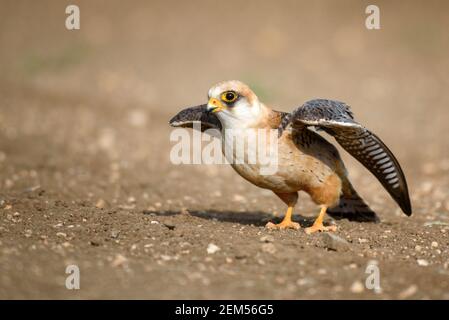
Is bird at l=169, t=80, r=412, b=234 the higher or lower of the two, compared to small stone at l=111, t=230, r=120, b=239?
higher

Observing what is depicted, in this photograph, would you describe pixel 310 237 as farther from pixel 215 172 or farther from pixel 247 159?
pixel 215 172

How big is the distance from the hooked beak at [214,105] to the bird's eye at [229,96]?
0.20ft

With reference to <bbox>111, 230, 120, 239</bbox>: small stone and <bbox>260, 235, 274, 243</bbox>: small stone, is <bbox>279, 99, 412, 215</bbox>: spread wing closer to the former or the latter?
<bbox>260, 235, 274, 243</bbox>: small stone

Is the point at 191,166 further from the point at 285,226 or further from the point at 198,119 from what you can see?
the point at 285,226

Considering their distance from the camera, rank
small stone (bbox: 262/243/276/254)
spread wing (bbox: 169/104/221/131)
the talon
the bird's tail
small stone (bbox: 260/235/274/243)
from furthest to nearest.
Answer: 1. the bird's tail
2. spread wing (bbox: 169/104/221/131)
3. the talon
4. small stone (bbox: 260/235/274/243)
5. small stone (bbox: 262/243/276/254)

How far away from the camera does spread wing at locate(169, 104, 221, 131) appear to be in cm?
711

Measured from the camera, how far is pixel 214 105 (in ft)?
21.0

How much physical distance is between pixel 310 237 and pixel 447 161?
583 centimetres

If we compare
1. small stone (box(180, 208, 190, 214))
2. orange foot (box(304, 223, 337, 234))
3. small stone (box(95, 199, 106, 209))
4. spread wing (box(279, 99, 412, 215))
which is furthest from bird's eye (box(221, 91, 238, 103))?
small stone (box(95, 199, 106, 209))

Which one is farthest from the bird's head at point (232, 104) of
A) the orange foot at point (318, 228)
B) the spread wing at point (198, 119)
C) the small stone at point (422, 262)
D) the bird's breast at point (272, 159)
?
the small stone at point (422, 262)

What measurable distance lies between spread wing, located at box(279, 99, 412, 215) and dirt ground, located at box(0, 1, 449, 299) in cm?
54

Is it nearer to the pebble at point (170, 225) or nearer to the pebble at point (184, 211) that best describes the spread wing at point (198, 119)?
the pebble at point (184, 211)

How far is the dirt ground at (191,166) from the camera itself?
17.2 feet

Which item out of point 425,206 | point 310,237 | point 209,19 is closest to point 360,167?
point 425,206
